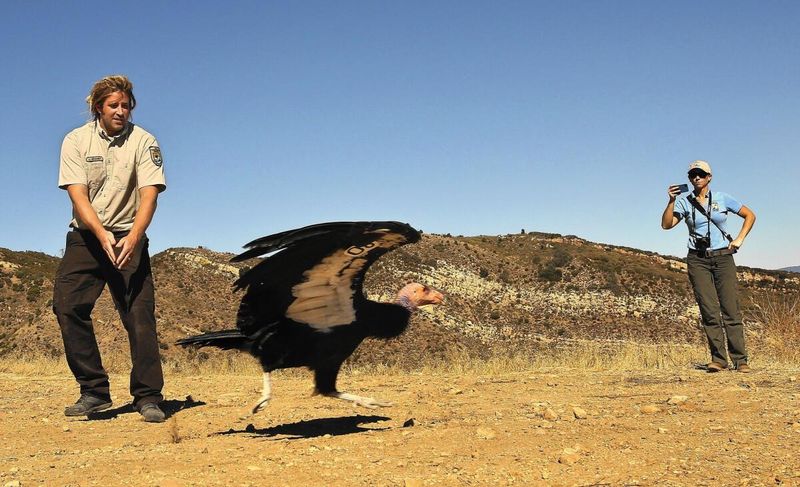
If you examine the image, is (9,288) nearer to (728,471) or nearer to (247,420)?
(247,420)

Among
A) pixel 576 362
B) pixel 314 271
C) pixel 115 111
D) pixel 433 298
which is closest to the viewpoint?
pixel 314 271

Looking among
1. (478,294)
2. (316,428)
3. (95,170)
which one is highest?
(478,294)

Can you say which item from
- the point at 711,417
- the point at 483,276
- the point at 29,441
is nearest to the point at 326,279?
the point at 29,441

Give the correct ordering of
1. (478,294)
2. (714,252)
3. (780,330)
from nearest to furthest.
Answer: (714,252) < (780,330) < (478,294)

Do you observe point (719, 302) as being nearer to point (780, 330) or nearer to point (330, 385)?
point (780, 330)

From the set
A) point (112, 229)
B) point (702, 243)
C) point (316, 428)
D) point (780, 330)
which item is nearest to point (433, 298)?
point (316, 428)

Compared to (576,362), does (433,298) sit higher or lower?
higher

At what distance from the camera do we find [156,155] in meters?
6.43

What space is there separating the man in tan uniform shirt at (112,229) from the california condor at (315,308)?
1.16 metres

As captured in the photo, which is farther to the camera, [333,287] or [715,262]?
[715,262]

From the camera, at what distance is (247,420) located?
648 centimetres

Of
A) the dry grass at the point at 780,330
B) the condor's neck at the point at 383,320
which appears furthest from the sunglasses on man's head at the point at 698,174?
the condor's neck at the point at 383,320

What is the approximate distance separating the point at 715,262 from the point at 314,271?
5818 millimetres

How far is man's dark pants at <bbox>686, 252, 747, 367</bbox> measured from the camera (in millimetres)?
8961
